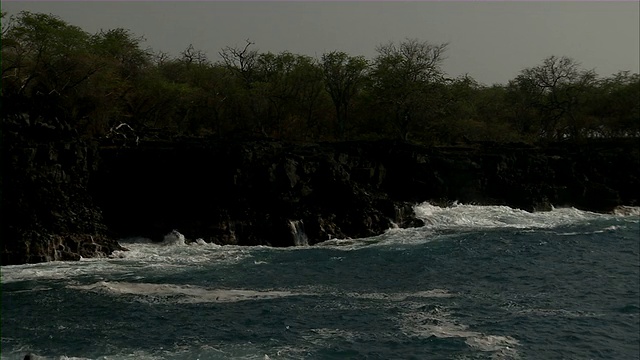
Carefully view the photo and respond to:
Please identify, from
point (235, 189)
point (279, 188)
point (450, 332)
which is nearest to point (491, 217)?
point (279, 188)

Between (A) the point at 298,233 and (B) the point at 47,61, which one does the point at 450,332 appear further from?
(B) the point at 47,61

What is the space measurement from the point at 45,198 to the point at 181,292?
11.1m

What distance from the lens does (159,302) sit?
23781mm

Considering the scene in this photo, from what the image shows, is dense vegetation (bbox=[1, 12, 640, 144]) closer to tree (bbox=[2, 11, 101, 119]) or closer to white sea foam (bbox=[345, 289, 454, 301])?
tree (bbox=[2, 11, 101, 119])

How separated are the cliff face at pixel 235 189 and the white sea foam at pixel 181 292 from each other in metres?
6.23

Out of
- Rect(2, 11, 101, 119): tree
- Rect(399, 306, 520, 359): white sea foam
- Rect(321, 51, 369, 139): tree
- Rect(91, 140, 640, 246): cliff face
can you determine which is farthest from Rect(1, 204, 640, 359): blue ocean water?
Rect(321, 51, 369, 139): tree

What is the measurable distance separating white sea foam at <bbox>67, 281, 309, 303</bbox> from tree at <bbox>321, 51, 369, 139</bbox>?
40109mm

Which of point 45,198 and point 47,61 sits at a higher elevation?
point 47,61

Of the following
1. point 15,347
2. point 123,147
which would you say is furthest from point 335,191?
point 15,347

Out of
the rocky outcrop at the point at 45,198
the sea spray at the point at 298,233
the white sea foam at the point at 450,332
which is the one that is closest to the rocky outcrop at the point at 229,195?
the sea spray at the point at 298,233

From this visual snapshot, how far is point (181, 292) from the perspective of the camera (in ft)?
83.0

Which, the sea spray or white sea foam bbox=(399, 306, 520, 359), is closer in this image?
white sea foam bbox=(399, 306, 520, 359)

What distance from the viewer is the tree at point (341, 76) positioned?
212 feet

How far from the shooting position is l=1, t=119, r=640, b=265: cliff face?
104 ft
